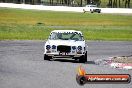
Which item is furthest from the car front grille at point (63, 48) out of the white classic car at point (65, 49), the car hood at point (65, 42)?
the car hood at point (65, 42)

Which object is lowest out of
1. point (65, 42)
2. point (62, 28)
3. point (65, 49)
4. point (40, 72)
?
point (62, 28)

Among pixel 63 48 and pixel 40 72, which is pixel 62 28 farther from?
pixel 40 72

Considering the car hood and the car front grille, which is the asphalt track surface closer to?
the car front grille

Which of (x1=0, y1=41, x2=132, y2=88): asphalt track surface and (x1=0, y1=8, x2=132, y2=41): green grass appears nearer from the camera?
(x1=0, y1=41, x2=132, y2=88): asphalt track surface

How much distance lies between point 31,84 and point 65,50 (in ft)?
23.9

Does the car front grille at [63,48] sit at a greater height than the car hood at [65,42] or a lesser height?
lesser

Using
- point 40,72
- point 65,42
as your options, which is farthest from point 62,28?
point 40,72

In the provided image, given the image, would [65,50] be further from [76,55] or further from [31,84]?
A: [31,84]

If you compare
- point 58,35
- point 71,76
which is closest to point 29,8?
point 58,35

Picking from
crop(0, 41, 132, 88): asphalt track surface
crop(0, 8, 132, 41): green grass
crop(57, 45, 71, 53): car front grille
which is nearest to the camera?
crop(0, 41, 132, 88): asphalt track surface

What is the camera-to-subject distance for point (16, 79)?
1511 cm

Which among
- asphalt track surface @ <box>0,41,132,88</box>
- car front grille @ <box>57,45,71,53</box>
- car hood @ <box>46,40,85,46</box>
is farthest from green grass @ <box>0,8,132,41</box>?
car front grille @ <box>57,45,71,53</box>

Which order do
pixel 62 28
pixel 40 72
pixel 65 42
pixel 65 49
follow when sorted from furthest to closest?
pixel 62 28
pixel 65 42
pixel 65 49
pixel 40 72

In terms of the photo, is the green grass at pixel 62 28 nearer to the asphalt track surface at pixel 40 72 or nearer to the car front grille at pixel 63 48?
the asphalt track surface at pixel 40 72
